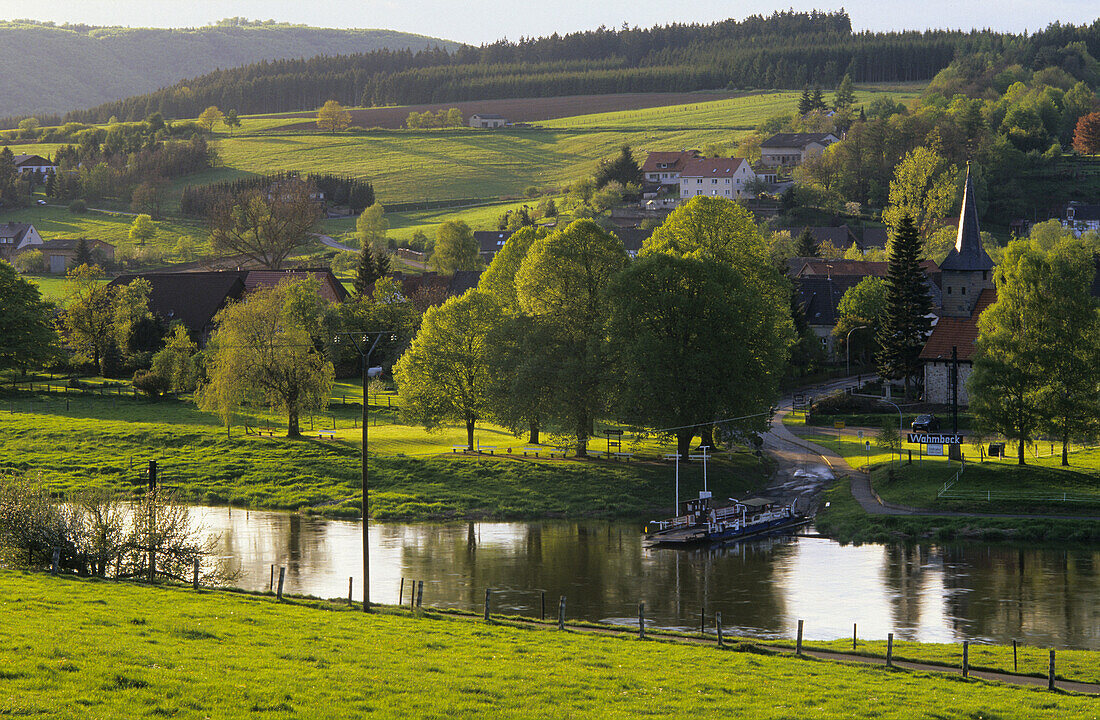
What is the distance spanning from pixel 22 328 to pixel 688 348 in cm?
5407

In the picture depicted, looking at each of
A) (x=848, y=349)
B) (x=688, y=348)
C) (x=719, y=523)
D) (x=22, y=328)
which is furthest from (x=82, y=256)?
(x=719, y=523)

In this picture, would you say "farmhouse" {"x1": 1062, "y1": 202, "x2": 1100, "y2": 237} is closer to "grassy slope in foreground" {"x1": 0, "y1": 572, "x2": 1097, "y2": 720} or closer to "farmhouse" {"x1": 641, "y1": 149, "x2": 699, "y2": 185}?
"farmhouse" {"x1": 641, "y1": 149, "x2": 699, "y2": 185}

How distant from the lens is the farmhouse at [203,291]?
351 feet

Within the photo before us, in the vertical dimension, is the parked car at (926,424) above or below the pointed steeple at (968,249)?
below

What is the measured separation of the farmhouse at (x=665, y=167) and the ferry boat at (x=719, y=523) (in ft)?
441

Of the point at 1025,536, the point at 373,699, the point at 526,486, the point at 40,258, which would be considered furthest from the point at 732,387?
the point at 40,258

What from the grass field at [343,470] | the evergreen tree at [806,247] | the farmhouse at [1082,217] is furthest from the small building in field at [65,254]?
the farmhouse at [1082,217]

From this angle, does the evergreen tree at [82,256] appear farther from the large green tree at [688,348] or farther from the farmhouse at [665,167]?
the large green tree at [688,348]

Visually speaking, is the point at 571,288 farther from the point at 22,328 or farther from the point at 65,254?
the point at 65,254

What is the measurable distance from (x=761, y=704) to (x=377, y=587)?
22.0 m

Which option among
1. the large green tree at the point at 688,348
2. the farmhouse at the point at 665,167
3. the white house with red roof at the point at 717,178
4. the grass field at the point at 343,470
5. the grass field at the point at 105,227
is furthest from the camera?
the farmhouse at the point at 665,167

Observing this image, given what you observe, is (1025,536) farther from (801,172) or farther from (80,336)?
(801,172)

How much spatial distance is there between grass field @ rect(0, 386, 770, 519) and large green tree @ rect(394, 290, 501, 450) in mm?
2465

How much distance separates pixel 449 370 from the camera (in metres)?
68.4
